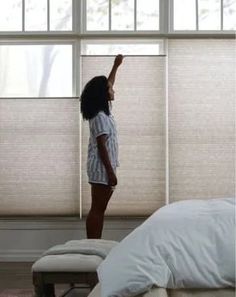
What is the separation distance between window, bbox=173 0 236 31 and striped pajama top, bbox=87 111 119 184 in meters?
1.67

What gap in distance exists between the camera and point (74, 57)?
565cm

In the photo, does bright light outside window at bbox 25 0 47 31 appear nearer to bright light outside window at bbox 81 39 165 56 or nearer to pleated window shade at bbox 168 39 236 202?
bright light outside window at bbox 81 39 165 56

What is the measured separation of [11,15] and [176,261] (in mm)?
4038

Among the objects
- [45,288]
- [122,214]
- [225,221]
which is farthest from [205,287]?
[122,214]

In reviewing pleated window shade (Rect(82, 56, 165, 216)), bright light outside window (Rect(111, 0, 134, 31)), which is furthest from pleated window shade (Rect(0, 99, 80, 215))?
bright light outside window (Rect(111, 0, 134, 31))

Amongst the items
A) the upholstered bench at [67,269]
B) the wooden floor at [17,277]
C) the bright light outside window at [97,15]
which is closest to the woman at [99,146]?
the wooden floor at [17,277]

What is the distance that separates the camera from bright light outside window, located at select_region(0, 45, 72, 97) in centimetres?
565

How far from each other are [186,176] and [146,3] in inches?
66.8

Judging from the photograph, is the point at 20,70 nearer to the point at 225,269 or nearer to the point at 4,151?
the point at 4,151

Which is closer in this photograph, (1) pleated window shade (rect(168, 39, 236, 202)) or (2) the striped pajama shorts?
(2) the striped pajama shorts

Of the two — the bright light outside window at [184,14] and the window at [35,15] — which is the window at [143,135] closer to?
the bright light outside window at [184,14]

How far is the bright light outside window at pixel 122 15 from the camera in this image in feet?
18.5

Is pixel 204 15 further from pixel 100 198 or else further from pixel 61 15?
pixel 100 198

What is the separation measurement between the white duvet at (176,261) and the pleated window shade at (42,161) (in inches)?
125
